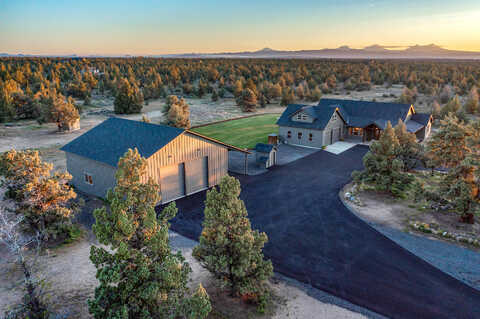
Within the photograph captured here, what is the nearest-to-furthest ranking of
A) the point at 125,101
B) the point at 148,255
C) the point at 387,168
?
the point at 148,255 < the point at 387,168 < the point at 125,101

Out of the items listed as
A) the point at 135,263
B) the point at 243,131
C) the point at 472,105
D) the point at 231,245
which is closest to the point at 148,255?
the point at 135,263

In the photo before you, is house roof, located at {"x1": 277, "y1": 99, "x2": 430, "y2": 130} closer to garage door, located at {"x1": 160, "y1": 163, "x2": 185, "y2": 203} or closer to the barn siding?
garage door, located at {"x1": 160, "y1": 163, "x2": 185, "y2": 203}

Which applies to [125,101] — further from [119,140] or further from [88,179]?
[119,140]

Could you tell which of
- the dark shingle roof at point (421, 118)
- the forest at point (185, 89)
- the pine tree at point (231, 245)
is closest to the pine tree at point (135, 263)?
the pine tree at point (231, 245)

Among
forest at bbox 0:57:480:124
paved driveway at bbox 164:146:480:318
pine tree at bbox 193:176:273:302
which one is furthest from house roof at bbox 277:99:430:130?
pine tree at bbox 193:176:273:302

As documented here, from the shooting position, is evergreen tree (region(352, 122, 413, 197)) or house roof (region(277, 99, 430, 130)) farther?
house roof (region(277, 99, 430, 130))

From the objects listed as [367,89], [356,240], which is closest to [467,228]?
[356,240]
